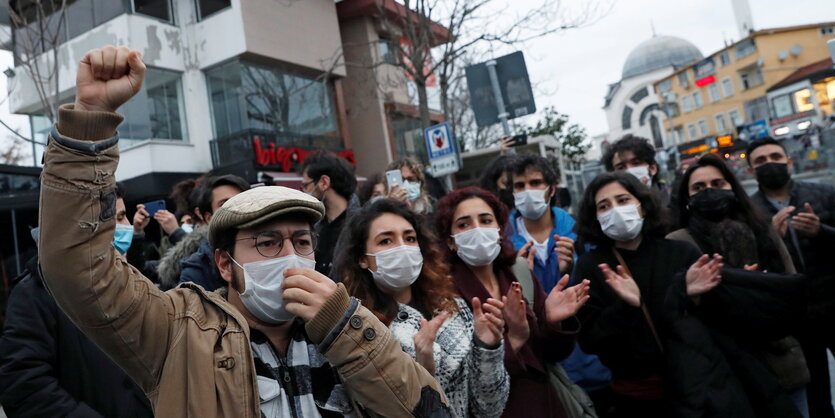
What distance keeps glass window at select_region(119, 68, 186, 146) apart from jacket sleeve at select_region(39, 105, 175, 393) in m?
14.7

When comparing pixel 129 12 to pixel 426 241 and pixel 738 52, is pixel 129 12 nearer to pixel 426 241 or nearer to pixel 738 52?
pixel 426 241

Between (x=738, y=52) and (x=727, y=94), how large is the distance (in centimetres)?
487

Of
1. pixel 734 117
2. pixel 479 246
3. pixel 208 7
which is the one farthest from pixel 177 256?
pixel 734 117

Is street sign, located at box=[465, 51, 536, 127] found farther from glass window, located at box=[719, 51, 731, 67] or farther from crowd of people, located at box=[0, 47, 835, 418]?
glass window, located at box=[719, 51, 731, 67]

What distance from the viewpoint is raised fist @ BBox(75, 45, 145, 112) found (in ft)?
4.70

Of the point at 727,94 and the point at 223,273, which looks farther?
the point at 727,94

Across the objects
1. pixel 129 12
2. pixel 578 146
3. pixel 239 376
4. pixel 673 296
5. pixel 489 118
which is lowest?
pixel 673 296

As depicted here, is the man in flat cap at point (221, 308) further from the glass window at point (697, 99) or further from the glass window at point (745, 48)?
the glass window at point (697, 99)

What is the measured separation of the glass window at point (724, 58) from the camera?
57.9 metres

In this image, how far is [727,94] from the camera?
5962 cm

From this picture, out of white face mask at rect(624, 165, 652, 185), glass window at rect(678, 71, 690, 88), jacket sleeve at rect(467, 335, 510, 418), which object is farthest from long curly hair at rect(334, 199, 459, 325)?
glass window at rect(678, 71, 690, 88)

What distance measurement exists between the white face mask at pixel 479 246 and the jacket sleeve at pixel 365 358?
1537mm

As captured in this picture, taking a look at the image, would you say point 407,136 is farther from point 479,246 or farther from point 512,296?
point 512,296

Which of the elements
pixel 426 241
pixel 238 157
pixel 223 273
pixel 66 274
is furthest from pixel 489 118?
pixel 238 157
